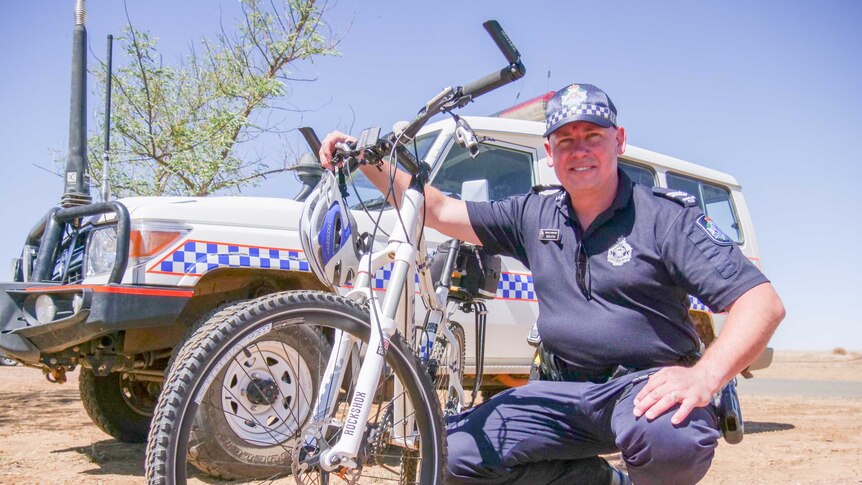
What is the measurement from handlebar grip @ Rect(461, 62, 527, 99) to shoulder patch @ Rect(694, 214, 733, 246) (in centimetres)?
75

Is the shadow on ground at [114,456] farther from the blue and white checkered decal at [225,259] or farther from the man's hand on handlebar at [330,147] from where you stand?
the man's hand on handlebar at [330,147]

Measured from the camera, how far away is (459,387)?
3477mm

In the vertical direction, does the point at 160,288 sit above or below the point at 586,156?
below

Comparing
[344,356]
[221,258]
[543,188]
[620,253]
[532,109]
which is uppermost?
[532,109]

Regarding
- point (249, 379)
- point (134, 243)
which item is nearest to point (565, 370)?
point (249, 379)

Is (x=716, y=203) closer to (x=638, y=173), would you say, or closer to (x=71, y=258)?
(x=638, y=173)

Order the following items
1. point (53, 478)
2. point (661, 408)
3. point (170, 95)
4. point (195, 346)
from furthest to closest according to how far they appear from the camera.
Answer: point (170, 95)
point (53, 478)
point (661, 408)
point (195, 346)

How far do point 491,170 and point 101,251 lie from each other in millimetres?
2637

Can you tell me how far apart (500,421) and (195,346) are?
3.87 feet

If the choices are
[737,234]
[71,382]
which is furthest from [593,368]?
[71,382]

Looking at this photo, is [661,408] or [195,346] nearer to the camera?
[195,346]

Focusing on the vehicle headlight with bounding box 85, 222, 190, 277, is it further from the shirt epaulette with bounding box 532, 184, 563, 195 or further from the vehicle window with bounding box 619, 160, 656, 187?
the vehicle window with bounding box 619, 160, 656, 187

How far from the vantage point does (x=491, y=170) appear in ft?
17.5

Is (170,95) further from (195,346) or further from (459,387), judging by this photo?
(195,346)
